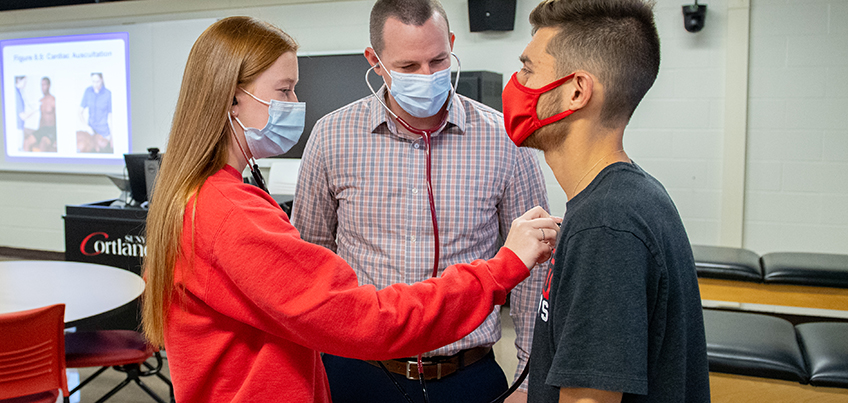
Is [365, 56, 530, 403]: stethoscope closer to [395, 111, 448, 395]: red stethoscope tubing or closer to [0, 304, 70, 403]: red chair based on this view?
[395, 111, 448, 395]: red stethoscope tubing

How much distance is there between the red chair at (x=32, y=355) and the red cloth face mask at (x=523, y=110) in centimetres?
172

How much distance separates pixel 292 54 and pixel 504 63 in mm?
3719

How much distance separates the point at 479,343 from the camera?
1.58m

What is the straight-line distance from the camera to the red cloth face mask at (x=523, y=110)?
1.05 meters

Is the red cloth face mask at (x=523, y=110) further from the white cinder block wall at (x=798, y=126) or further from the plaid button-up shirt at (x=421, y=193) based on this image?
the white cinder block wall at (x=798, y=126)

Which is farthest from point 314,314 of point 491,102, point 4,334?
point 491,102

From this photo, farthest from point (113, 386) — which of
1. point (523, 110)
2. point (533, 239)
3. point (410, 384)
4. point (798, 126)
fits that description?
point (798, 126)

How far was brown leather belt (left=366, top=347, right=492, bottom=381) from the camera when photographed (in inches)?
60.7

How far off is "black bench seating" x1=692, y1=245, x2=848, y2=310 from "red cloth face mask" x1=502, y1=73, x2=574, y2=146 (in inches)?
79.6

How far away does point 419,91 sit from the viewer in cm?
164

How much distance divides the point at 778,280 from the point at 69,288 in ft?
10.1

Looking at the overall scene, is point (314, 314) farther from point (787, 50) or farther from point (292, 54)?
point (787, 50)

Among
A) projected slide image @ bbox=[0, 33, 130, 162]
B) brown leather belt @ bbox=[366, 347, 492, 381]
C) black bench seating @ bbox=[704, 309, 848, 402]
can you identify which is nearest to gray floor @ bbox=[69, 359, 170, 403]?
brown leather belt @ bbox=[366, 347, 492, 381]

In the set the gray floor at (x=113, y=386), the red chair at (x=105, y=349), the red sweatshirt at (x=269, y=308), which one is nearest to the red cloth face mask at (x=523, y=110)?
the red sweatshirt at (x=269, y=308)
